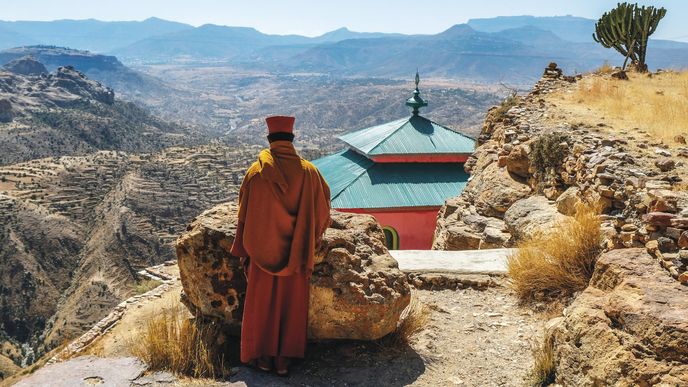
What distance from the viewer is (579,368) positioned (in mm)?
3154

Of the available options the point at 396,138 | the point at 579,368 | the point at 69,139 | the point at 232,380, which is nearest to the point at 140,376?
the point at 232,380

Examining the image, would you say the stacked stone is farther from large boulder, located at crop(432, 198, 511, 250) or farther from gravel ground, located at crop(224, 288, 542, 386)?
gravel ground, located at crop(224, 288, 542, 386)

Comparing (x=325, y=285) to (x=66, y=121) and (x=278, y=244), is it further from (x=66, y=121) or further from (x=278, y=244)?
(x=66, y=121)

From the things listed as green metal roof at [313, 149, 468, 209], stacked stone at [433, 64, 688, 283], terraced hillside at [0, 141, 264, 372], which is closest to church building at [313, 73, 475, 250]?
green metal roof at [313, 149, 468, 209]

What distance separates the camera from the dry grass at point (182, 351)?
3825mm

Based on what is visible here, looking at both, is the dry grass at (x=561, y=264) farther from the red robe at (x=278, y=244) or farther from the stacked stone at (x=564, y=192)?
the red robe at (x=278, y=244)

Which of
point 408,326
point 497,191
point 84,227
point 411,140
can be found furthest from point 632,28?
point 84,227

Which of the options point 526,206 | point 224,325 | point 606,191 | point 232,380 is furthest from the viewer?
point 526,206

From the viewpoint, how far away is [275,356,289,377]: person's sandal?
3.86m

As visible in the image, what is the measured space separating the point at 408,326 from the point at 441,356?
387 mm

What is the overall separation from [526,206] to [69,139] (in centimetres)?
8936

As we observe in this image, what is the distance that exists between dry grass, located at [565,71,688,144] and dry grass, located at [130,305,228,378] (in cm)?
634

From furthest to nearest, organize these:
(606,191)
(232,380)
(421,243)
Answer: (421,243), (606,191), (232,380)

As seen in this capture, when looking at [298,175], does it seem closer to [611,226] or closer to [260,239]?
[260,239]
